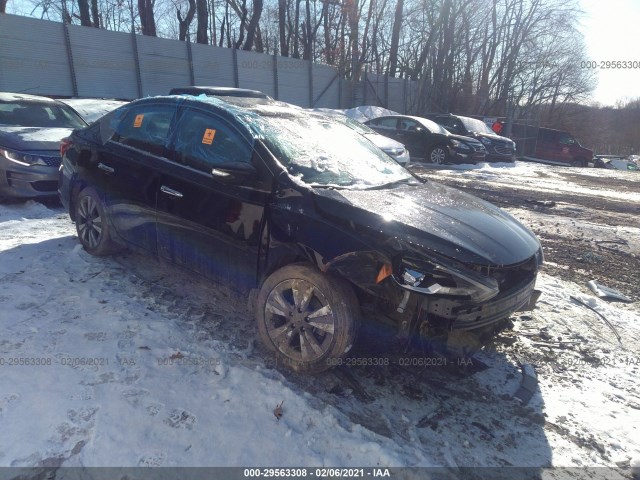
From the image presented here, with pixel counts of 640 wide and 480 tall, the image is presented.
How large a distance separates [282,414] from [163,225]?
1888 mm

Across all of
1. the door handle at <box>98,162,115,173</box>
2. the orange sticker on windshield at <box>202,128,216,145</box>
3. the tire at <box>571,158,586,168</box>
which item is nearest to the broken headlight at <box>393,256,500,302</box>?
the orange sticker on windshield at <box>202,128,216,145</box>

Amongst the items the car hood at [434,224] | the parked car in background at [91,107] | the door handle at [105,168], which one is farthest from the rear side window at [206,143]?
the parked car in background at [91,107]

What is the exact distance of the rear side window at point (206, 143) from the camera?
129 inches

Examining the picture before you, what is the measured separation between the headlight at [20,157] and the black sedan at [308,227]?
2471 millimetres

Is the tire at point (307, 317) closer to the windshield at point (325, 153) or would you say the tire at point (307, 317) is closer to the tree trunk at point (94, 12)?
the windshield at point (325, 153)

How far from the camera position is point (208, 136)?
11.4 ft

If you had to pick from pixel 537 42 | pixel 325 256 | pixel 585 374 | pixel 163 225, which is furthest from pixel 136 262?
pixel 537 42

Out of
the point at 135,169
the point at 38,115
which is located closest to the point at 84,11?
the point at 38,115

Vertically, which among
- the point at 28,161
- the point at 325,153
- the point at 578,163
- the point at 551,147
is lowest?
the point at 578,163

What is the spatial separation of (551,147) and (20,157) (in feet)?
70.3

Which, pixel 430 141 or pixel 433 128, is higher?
pixel 433 128

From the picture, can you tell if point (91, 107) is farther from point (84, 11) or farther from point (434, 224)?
point (84, 11)

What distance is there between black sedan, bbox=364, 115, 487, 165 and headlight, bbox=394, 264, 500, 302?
12379 millimetres

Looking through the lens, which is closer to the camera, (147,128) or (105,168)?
(147,128)
